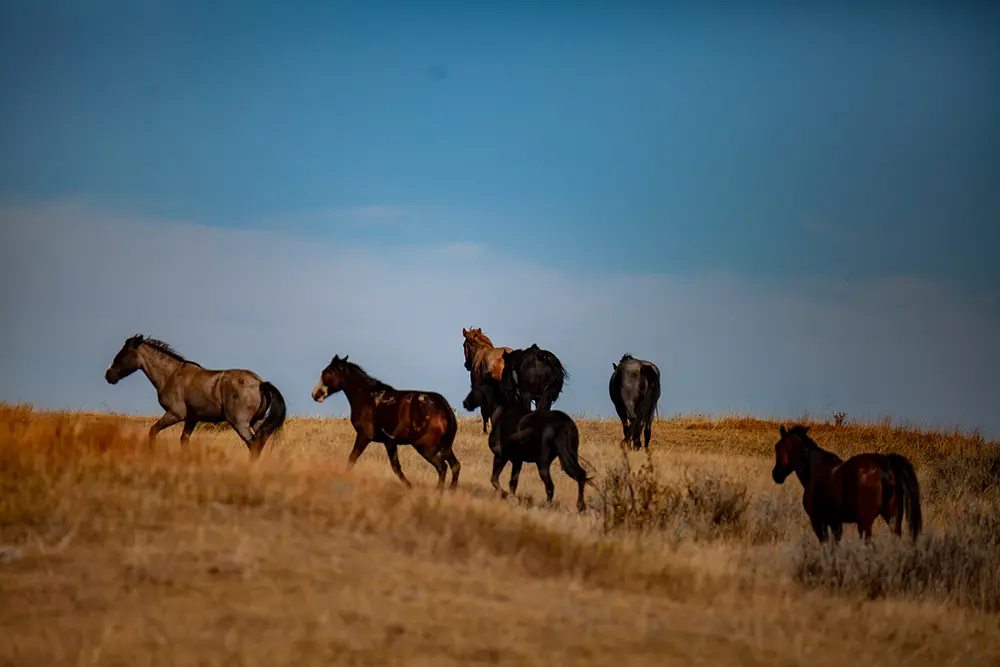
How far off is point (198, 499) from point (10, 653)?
367 cm

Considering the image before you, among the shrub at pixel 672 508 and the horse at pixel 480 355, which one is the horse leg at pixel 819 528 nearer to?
the shrub at pixel 672 508

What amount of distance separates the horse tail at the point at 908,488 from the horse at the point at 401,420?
17.6 feet

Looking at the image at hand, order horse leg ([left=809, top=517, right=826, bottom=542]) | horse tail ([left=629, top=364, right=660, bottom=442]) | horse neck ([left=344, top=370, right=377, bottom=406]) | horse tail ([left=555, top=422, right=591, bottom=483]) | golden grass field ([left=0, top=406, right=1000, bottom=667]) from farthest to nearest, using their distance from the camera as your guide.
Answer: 1. horse tail ([left=629, top=364, right=660, bottom=442])
2. horse neck ([left=344, top=370, right=377, bottom=406])
3. horse tail ([left=555, top=422, right=591, bottom=483])
4. horse leg ([left=809, top=517, right=826, bottom=542])
5. golden grass field ([left=0, top=406, right=1000, bottom=667])

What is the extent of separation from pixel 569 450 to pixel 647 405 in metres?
9.80

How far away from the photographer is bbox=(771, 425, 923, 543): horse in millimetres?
11070

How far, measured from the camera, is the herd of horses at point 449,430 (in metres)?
11.2

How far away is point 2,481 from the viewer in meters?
9.81

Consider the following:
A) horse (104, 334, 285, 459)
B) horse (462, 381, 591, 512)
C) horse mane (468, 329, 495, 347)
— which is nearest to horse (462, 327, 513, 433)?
horse mane (468, 329, 495, 347)

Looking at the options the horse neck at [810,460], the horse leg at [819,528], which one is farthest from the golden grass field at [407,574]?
the horse neck at [810,460]

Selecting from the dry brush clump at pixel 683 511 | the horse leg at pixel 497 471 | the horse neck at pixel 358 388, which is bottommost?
the dry brush clump at pixel 683 511

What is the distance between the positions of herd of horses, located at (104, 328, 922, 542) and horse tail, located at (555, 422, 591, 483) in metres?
0.01

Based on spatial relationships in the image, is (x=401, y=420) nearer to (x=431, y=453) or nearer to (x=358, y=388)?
(x=431, y=453)

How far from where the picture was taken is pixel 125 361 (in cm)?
1700

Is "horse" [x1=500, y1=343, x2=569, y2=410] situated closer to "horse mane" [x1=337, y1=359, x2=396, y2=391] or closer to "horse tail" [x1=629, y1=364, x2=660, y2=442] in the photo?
"horse tail" [x1=629, y1=364, x2=660, y2=442]
